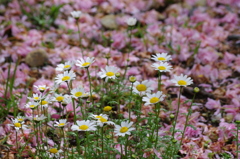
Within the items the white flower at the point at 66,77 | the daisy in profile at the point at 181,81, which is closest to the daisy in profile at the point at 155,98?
the daisy in profile at the point at 181,81

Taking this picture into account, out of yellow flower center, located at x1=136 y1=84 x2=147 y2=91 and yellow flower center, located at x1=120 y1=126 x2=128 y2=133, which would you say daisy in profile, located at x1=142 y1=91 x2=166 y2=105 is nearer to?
yellow flower center, located at x1=136 y1=84 x2=147 y2=91

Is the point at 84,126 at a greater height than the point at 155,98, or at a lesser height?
lesser

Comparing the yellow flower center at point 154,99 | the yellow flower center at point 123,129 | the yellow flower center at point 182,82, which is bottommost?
the yellow flower center at point 123,129

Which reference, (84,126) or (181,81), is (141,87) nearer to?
(181,81)

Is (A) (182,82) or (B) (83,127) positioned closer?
(B) (83,127)

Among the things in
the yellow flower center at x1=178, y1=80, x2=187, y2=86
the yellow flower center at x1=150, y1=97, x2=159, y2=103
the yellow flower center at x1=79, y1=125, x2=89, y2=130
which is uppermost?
the yellow flower center at x1=178, y1=80, x2=187, y2=86

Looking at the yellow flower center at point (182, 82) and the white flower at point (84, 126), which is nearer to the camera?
the white flower at point (84, 126)

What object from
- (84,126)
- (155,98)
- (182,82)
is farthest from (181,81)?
(84,126)

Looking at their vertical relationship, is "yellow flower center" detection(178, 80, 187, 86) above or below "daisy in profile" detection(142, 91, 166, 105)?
above

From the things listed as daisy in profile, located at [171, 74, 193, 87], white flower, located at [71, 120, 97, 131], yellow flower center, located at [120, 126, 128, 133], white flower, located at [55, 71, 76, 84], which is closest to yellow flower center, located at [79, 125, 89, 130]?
white flower, located at [71, 120, 97, 131]

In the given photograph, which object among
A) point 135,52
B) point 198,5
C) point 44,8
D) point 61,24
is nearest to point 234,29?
point 198,5

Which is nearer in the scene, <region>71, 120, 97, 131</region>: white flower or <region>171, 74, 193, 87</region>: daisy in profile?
<region>71, 120, 97, 131</region>: white flower

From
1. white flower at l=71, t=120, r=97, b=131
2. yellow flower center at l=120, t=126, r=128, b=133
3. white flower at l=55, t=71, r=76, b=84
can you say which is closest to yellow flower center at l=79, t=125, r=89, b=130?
white flower at l=71, t=120, r=97, b=131

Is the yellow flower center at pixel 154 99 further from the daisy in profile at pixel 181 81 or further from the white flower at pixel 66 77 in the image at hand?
the white flower at pixel 66 77
